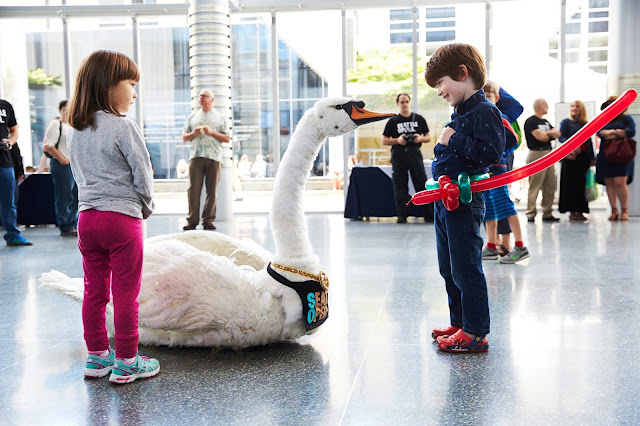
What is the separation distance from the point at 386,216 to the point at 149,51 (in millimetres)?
6705

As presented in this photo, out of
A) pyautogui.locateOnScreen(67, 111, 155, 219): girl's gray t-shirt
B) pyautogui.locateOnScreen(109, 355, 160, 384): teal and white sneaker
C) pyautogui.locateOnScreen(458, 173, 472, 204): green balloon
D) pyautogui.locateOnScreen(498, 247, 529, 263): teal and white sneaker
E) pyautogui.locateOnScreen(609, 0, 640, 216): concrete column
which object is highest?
pyautogui.locateOnScreen(609, 0, 640, 216): concrete column

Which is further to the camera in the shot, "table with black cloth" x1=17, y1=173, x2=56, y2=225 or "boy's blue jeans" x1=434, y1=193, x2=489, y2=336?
"table with black cloth" x1=17, y1=173, x2=56, y2=225

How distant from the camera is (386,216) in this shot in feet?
33.3

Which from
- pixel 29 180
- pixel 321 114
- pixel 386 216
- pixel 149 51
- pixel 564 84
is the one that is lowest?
pixel 386 216

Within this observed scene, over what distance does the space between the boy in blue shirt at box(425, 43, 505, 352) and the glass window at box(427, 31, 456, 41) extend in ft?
32.9

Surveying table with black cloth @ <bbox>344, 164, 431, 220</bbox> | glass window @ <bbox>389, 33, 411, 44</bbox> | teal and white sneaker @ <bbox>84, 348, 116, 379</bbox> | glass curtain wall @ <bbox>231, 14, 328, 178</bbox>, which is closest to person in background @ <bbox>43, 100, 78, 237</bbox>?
table with black cloth @ <bbox>344, 164, 431, 220</bbox>

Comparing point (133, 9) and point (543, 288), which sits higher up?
point (133, 9)

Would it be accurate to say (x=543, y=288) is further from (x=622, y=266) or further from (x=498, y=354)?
(x=498, y=354)

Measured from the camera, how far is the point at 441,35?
12.5m

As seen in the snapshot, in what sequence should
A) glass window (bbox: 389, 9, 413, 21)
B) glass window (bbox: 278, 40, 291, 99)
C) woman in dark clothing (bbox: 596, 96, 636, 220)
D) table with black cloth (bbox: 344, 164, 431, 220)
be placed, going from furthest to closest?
glass window (bbox: 278, 40, 291, 99)
glass window (bbox: 389, 9, 413, 21)
table with black cloth (bbox: 344, 164, 431, 220)
woman in dark clothing (bbox: 596, 96, 636, 220)

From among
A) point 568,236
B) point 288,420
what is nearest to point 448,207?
point 288,420

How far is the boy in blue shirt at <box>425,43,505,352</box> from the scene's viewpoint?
2.79m

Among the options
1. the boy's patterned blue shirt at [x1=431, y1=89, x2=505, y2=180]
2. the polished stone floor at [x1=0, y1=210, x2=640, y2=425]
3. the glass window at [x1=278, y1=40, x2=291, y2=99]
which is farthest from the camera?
the glass window at [x1=278, y1=40, x2=291, y2=99]

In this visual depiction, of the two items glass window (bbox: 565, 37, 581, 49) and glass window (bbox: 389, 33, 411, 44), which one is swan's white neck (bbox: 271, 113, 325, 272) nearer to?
glass window (bbox: 389, 33, 411, 44)
